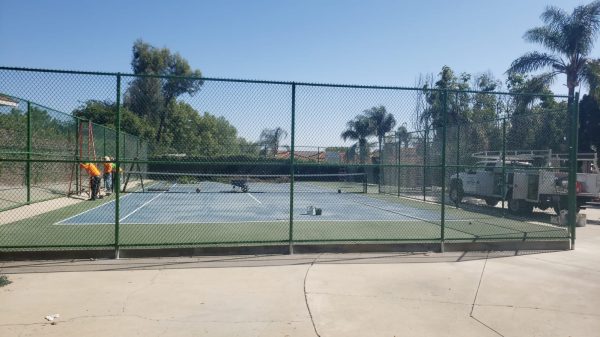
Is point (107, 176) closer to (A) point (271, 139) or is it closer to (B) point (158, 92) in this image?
(B) point (158, 92)

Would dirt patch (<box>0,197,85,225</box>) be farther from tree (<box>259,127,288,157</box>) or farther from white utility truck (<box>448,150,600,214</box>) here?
white utility truck (<box>448,150,600,214</box>)

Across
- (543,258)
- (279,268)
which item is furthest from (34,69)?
(543,258)

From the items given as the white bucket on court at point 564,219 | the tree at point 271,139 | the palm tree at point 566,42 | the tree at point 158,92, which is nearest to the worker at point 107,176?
the tree at point 158,92

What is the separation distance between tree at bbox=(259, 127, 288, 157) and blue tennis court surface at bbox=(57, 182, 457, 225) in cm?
227

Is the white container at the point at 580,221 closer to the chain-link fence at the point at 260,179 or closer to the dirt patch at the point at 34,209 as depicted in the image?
the chain-link fence at the point at 260,179

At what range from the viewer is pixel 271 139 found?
9.45m

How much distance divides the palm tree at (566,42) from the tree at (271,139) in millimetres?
26704

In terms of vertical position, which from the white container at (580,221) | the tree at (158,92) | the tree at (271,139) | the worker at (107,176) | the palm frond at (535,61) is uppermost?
the palm frond at (535,61)

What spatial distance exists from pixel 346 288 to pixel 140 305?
8.87ft

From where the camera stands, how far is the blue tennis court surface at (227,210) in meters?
13.2

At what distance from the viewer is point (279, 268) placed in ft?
26.1

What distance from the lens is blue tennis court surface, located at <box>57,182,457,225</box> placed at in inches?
520

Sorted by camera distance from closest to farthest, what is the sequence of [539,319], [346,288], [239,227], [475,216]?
[539,319], [346,288], [239,227], [475,216]

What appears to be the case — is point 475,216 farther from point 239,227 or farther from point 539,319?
point 539,319
